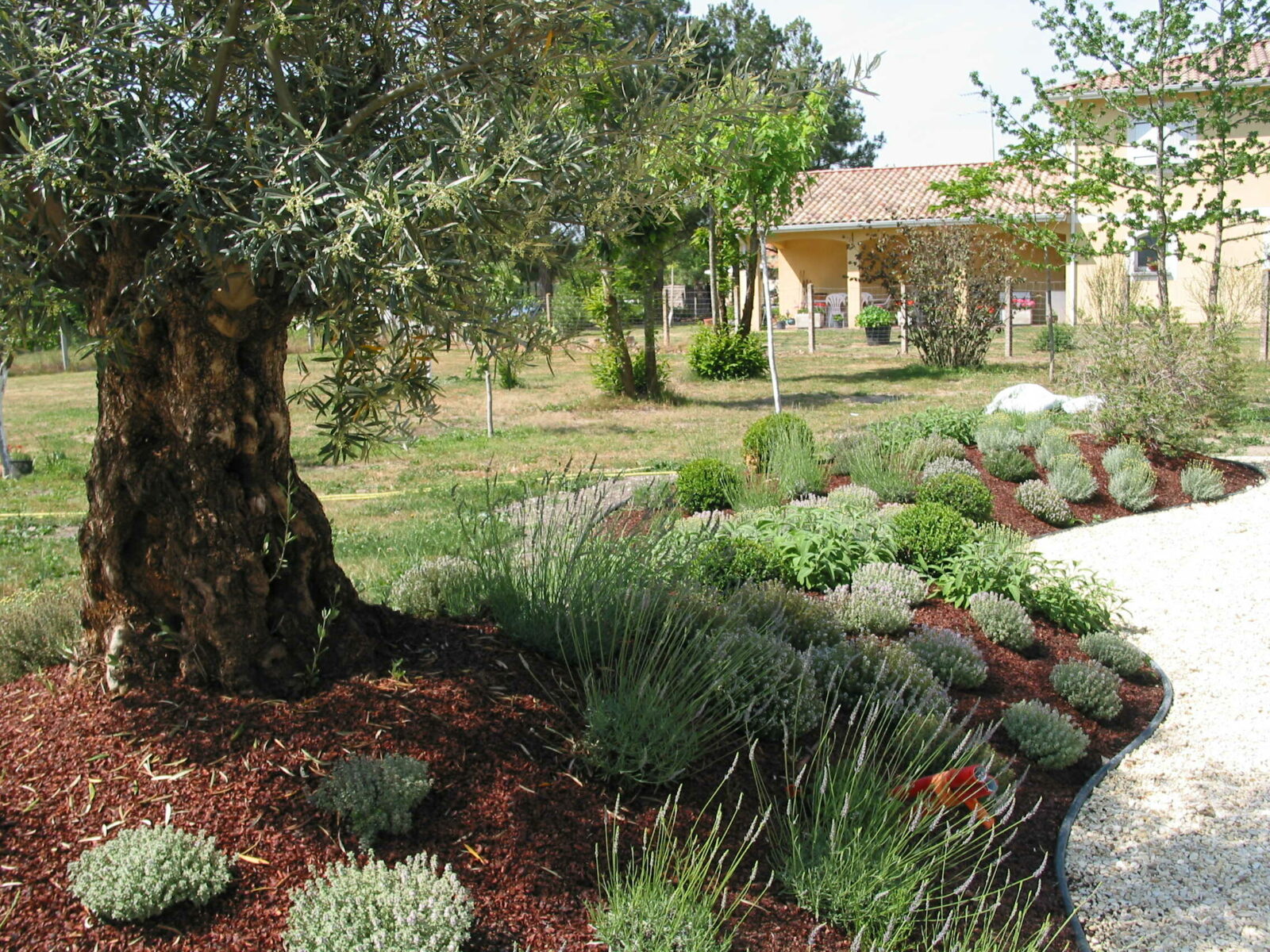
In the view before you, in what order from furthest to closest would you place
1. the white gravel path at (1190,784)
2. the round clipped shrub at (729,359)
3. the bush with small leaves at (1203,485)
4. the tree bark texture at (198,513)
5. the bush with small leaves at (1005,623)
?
the round clipped shrub at (729,359), the bush with small leaves at (1203,485), the bush with small leaves at (1005,623), the white gravel path at (1190,784), the tree bark texture at (198,513)

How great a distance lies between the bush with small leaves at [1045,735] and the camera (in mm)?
4625

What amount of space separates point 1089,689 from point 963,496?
2596 mm

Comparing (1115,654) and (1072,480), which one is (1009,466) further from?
(1115,654)

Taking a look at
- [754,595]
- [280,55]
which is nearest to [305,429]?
[754,595]

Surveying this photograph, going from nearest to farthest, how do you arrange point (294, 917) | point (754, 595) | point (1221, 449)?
point (294, 917) < point (754, 595) < point (1221, 449)

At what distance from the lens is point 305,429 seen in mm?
14289

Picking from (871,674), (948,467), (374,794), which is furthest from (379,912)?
(948,467)

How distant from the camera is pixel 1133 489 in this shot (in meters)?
9.13

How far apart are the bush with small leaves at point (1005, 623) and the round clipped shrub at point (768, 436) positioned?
3090 mm

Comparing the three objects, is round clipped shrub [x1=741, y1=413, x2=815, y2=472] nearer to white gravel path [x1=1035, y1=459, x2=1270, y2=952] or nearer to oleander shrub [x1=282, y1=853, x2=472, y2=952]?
white gravel path [x1=1035, y1=459, x2=1270, y2=952]

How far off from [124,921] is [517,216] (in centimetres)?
210

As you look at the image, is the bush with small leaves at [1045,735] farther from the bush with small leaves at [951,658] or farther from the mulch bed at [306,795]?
the mulch bed at [306,795]

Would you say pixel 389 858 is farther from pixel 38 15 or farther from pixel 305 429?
pixel 305 429

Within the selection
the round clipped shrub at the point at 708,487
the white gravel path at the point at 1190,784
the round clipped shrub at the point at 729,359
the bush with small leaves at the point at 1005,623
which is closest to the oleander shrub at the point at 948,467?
the white gravel path at the point at 1190,784
